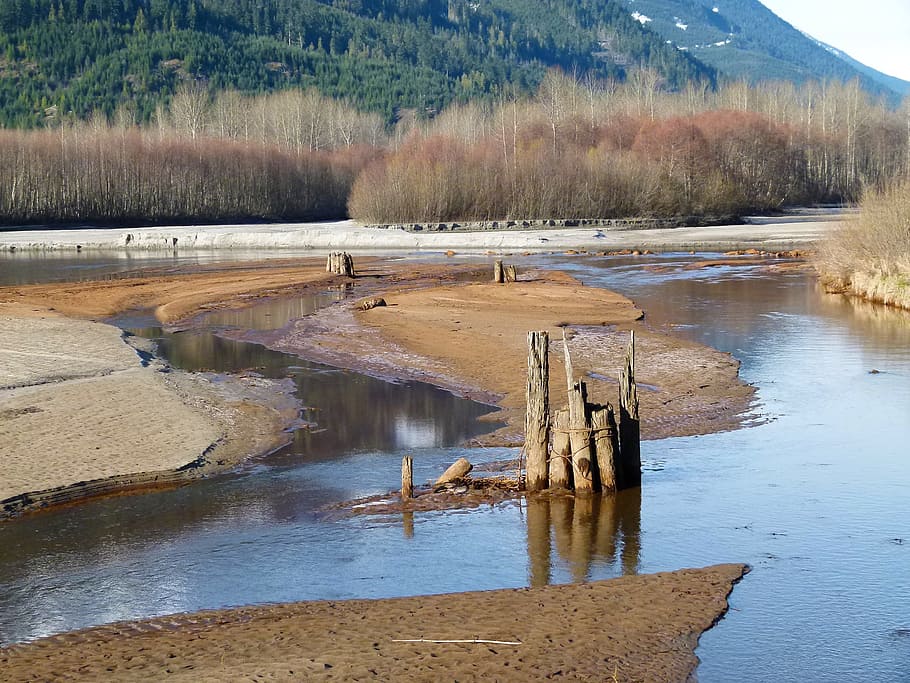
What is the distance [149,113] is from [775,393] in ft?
484

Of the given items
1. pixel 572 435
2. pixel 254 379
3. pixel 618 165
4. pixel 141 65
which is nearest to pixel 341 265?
pixel 254 379

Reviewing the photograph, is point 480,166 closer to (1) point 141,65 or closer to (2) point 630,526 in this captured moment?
(2) point 630,526

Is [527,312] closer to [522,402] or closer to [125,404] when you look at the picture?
[522,402]

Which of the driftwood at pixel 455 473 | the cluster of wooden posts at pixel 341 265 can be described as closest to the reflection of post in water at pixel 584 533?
the driftwood at pixel 455 473

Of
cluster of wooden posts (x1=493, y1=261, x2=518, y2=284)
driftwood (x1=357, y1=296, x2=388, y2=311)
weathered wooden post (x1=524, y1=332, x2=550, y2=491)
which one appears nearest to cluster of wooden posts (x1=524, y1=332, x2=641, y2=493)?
weathered wooden post (x1=524, y1=332, x2=550, y2=491)

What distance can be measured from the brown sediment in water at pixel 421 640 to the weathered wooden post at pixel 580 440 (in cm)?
299

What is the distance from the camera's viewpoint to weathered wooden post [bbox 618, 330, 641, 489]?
46.1ft

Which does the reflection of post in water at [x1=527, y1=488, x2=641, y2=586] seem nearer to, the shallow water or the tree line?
the shallow water

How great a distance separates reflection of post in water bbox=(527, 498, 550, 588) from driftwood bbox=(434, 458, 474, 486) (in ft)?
3.66

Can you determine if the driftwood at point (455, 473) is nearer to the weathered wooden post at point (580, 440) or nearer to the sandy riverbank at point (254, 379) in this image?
the weathered wooden post at point (580, 440)

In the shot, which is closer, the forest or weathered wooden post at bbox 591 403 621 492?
weathered wooden post at bbox 591 403 621 492

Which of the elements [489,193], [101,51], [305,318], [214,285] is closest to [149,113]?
[101,51]

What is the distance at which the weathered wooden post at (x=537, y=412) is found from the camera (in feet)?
44.3

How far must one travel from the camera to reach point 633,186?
7756 centimetres
